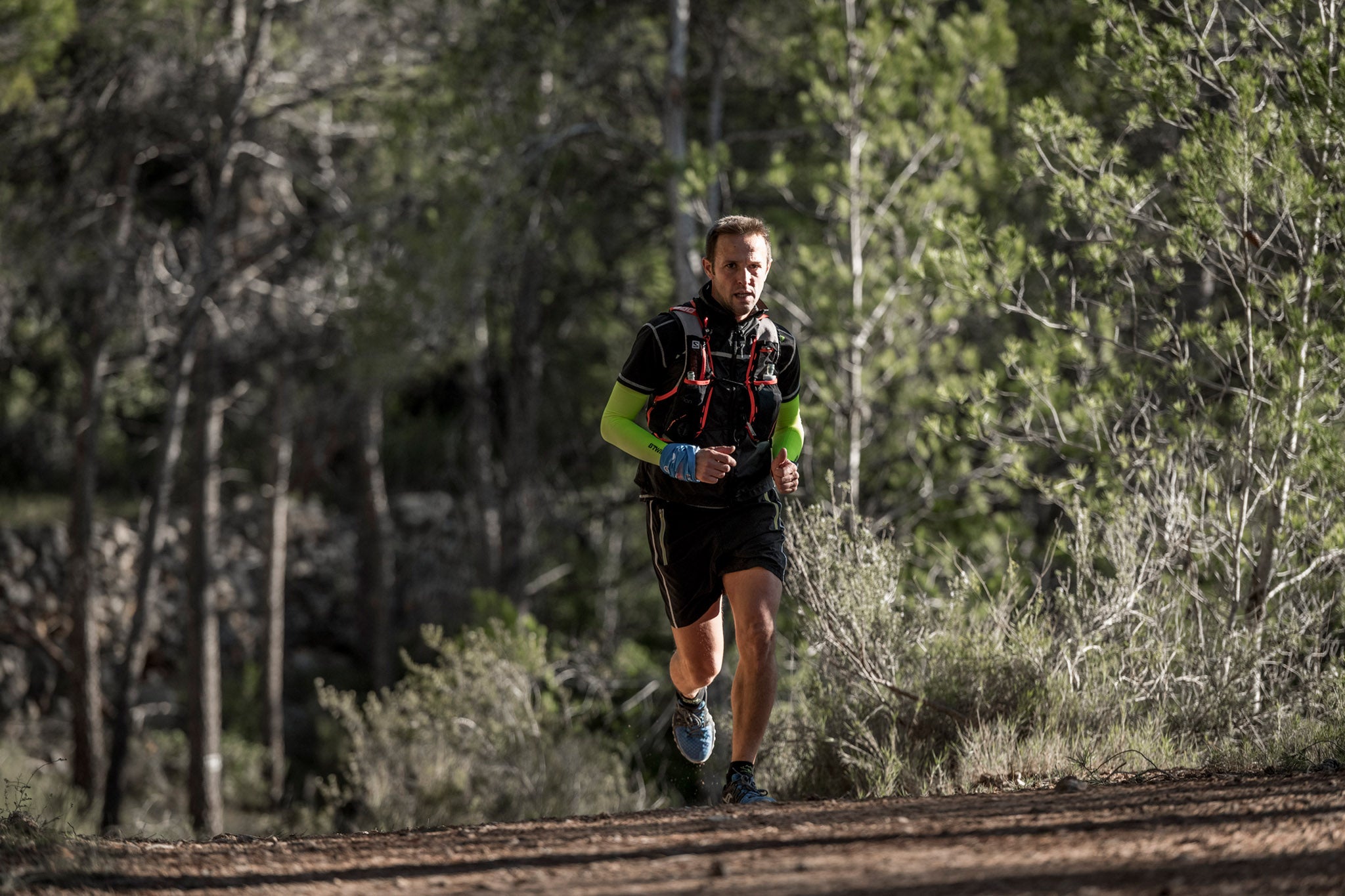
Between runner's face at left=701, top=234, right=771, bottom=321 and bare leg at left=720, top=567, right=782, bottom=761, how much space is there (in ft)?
3.09

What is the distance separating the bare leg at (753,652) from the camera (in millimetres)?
4613

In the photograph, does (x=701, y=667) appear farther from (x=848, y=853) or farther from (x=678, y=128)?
(x=678, y=128)

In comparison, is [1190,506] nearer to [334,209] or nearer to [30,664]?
[334,209]

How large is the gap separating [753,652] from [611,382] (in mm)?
15479

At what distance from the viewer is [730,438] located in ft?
15.6

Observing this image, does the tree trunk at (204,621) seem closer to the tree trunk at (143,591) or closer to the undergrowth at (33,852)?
the tree trunk at (143,591)

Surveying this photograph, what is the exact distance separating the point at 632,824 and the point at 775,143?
11.8 m

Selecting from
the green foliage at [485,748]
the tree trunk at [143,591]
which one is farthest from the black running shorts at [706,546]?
the tree trunk at [143,591]

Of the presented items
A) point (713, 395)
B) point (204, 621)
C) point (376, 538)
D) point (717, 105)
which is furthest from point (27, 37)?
point (713, 395)

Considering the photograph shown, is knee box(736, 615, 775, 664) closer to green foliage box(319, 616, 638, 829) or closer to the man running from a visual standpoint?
the man running

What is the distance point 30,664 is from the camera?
1942cm

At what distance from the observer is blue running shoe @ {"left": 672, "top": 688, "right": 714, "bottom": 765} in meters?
5.17

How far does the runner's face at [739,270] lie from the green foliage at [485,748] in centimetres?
421

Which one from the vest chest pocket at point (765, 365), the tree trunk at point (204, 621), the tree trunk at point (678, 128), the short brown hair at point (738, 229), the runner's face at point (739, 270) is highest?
the tree trunk at point (678, 128)
